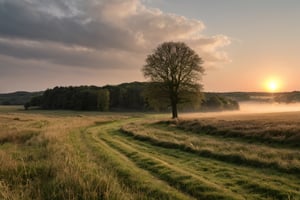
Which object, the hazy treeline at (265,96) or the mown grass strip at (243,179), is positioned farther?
the hazy treeline at (265,96)

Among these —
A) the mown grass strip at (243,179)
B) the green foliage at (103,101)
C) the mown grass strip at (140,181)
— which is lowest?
the mown grass strip at (243,179)

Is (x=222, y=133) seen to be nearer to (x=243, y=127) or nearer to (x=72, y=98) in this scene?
(x=243, y=127)

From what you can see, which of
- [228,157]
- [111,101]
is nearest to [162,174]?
[228,157]

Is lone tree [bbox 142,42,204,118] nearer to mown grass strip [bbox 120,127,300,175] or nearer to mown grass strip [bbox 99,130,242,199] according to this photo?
mown grass strip [bbox 120,127,300,175]

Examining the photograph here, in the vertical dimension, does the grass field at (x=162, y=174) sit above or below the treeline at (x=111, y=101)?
below

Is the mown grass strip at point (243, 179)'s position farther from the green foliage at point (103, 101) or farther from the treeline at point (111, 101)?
the green foliage at point (103, 101)

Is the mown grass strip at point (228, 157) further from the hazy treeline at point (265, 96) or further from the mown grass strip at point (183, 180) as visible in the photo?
the hazy treeline at point (265, 96)

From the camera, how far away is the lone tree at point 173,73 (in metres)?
46.5

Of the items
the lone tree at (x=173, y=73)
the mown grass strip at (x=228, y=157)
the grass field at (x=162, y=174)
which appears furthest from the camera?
the lone tree at (x=173, y=73)

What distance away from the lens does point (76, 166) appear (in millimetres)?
11781

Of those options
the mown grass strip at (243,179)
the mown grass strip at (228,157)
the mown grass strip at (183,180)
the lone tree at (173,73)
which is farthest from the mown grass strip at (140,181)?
the lone tree at (173,73)

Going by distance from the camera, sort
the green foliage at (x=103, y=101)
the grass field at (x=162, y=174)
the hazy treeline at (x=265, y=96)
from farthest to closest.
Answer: the hazy treeline at (x=265, y=96) < the green foliage at (x=103, y=101) < the grass field at (x=162, y=174)

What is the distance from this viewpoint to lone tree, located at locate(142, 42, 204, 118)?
4647 cm

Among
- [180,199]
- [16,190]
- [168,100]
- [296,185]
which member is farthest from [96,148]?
[168,100]
